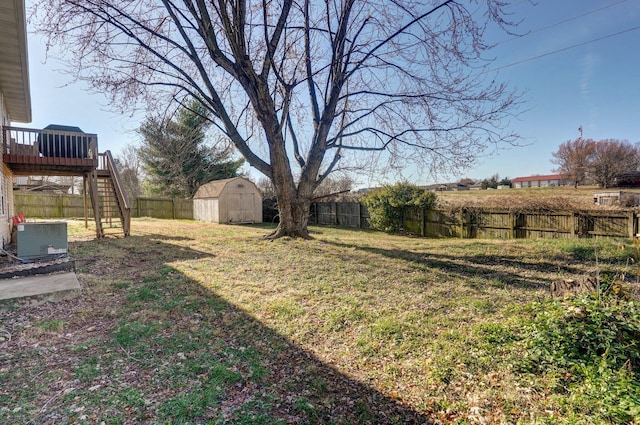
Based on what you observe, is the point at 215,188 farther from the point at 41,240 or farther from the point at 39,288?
the point at 39,288

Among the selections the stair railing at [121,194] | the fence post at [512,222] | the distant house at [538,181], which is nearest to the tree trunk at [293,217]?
the stair railing at [121,194]

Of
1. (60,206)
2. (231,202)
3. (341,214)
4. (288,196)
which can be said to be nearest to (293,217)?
(288,196)

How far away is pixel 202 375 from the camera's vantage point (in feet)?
7.97

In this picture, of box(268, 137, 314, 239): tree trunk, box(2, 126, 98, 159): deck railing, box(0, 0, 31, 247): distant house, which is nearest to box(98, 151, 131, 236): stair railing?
box(2, 126, 98, 159): deck railing

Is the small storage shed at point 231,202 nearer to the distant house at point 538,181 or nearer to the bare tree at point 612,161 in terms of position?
the bare tree at point 612,161

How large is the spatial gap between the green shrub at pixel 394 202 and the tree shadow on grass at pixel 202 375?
1124 centimetres

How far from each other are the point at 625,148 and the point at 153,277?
3992 centimetres

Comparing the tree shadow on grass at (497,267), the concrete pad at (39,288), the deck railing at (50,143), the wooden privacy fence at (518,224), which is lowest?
the tree shadow on grass at (497,267)

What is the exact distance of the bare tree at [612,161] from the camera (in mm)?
26094

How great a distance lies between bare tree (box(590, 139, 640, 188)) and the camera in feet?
85.6

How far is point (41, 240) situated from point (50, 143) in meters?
3.92

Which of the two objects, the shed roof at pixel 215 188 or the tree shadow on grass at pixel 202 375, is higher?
the shed roof at pixel 215 188

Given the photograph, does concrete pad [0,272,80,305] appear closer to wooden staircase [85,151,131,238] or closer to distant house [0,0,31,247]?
distant house [0,0,31,247]

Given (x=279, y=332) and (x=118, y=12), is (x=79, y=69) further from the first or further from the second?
(x=279, y=332)
